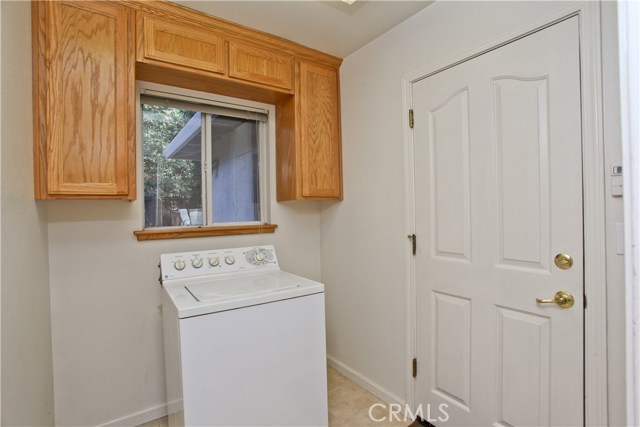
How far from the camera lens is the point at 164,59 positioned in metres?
1.72

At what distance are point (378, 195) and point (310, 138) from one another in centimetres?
65

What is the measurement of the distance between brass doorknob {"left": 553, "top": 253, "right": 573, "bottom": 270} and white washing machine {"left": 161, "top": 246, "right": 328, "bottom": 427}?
109cm

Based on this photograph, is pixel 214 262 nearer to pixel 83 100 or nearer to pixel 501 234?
pixel 83 100

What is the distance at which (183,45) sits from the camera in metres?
1.78

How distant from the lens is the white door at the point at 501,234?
49.7 inches

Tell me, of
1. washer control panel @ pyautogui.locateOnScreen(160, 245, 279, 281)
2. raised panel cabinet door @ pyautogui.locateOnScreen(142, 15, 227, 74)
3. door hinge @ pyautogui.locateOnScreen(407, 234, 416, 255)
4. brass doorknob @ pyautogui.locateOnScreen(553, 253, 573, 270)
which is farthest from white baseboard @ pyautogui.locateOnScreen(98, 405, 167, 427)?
brass doorknob @ pyautogui.locateOnScreen(553, 253, 573, 270)

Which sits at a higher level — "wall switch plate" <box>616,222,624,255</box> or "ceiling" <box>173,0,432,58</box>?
"ceiling" <box>173,0,432,58</box>

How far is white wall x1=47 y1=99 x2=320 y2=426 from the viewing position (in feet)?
5.54

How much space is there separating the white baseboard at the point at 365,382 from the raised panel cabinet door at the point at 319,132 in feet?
4.41

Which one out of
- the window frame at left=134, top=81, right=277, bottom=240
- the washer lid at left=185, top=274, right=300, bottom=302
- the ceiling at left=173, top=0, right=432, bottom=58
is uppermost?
the ceiling at left=173, top=0, right=432, bottom=58

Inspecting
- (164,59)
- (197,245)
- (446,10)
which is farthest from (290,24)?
(197,245)

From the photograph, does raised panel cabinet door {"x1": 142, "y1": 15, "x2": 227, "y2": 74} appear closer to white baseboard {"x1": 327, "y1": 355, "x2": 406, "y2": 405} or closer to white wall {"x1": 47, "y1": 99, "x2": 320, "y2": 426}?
white wall {"x1": 47, "y1": 99, "x2": 320, "y2": 426}

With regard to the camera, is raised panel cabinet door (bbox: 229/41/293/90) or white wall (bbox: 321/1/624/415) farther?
raised panel cabinet door (bbox: 229/41/293/90)

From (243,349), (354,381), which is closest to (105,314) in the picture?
(243,349)
